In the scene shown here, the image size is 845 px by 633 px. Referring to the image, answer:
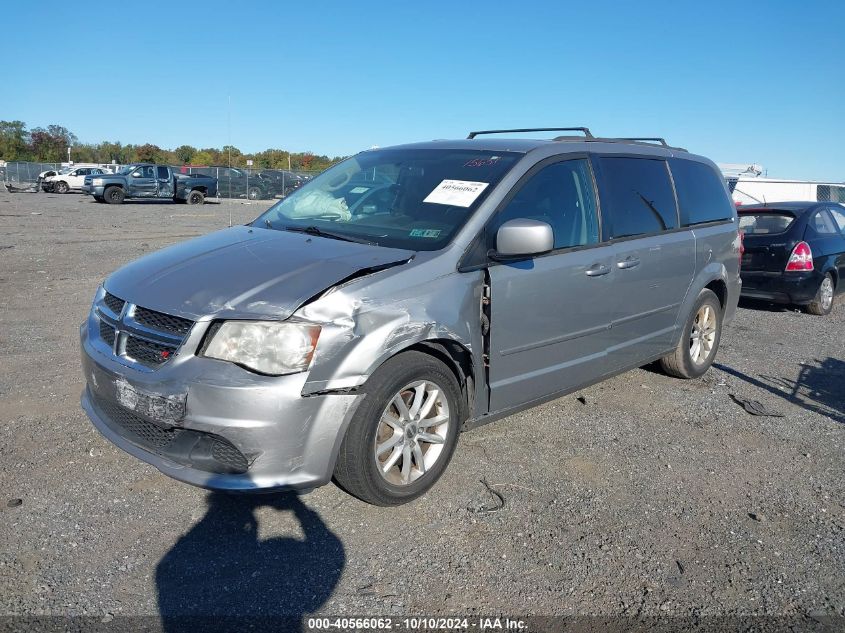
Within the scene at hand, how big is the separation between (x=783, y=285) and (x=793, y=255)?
0.40 meters

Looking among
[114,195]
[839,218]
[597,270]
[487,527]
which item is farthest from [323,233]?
[114,195]

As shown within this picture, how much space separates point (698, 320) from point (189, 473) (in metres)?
4.45

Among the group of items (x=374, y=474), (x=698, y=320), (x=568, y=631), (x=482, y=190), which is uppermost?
(x=482, y=190)

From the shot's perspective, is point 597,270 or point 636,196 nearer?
point 597,270

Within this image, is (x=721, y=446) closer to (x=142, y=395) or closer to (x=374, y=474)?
(x=374, y=474)

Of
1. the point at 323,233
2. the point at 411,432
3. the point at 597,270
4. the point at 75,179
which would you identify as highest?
the point at 75,179

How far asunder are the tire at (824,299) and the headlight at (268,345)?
325 inches

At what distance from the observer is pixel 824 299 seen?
9.30 metres

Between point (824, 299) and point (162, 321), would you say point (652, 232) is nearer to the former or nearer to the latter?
point (162, 321)

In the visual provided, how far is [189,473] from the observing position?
3059 mm

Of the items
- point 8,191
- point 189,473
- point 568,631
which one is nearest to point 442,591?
point 568,631

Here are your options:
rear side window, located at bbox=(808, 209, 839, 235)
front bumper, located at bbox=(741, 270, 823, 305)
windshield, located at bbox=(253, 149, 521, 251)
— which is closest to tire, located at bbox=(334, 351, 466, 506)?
windshield, located at bbox=(253, 149, 521, 251)

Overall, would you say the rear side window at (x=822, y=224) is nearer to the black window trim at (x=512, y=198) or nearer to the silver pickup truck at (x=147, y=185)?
the black window trim at (x=512, y=198)

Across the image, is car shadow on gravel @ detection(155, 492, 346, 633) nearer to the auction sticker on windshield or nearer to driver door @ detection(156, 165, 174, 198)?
the auction sticker on windshield
